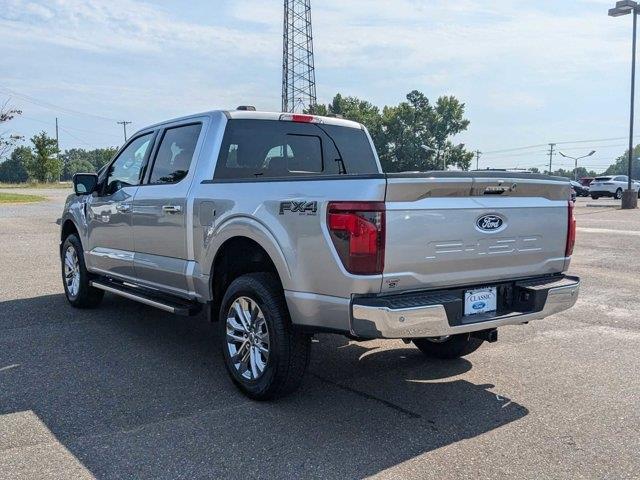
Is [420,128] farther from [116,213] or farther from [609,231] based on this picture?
[116,213]

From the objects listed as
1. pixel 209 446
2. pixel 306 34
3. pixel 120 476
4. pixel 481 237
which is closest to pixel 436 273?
pixel 481 237

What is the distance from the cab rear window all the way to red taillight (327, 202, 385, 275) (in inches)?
52.3

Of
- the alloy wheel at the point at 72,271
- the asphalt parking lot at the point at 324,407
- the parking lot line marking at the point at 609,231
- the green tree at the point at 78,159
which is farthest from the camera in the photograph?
the green tree at the point at 78,159

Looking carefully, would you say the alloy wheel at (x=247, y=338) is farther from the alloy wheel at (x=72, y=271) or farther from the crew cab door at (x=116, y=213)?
the alloy wheel at (x=72, y=271)

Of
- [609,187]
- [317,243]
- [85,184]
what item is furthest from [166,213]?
[609,187]

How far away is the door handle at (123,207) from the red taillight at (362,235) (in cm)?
296

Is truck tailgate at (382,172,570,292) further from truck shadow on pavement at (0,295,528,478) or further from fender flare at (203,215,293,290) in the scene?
truck shadow on pavement at (0,295,528,478)

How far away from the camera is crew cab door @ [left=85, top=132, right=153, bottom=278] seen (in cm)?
580

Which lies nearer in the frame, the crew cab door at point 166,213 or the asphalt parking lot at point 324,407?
the asphalt parking lot at point 324,407

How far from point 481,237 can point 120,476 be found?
8.17 ft

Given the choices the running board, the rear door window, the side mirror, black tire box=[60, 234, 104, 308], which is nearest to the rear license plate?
the running board

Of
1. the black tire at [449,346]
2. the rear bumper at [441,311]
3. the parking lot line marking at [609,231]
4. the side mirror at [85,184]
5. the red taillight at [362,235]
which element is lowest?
the black tire at [449,346]

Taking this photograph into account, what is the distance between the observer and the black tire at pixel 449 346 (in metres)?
4.98

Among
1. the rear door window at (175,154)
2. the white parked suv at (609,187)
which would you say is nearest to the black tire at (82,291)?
the rear door window at (175,154)
